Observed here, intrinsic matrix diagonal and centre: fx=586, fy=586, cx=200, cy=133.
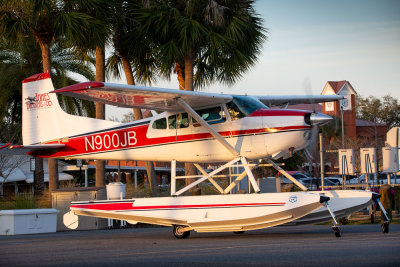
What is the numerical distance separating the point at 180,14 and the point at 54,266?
49.6ft

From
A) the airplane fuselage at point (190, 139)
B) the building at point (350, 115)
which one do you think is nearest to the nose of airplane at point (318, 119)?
the airplane fuselage at point (190, 139)

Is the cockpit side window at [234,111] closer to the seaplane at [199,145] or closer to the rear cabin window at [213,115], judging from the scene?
the seaplane at [199,145]

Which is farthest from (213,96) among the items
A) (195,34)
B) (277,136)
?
(195,34)

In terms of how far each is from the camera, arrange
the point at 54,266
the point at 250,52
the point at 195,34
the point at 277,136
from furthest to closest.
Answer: the point at 250,52 → the point at 195,34 → the point at 277,136 → the point at 54,266

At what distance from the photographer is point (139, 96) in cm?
1260

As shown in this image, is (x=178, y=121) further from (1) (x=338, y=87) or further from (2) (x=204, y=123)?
(1) (x=338, y=87)

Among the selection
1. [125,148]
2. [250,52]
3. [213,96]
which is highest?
[250,52]

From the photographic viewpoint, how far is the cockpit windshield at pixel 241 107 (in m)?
12.9

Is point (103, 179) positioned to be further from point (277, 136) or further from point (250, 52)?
point (277, 136)

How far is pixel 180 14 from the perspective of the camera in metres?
21.1

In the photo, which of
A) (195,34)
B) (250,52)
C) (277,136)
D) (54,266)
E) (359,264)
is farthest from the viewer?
(250,52)

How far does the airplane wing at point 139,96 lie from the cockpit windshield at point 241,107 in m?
0.16

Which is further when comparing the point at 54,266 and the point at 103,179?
the point at 103,179

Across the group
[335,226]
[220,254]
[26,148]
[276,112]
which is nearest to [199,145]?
[276,112]
